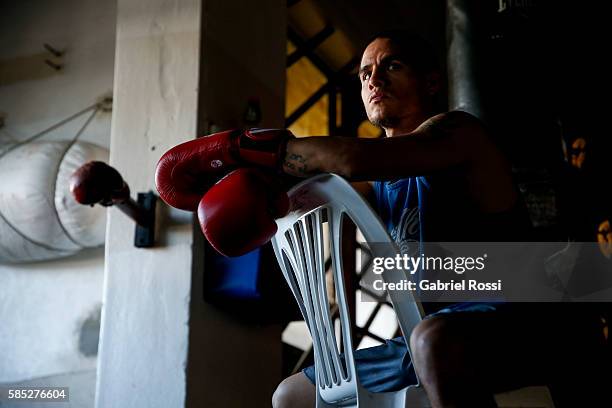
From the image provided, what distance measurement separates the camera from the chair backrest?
2.59 ft

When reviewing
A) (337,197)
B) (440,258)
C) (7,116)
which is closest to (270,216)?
(337,197)

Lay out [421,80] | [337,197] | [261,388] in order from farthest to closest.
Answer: [261,388], [421,80], [337,197]

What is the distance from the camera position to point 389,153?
3.00ft

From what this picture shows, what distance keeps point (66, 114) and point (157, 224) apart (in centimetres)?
102

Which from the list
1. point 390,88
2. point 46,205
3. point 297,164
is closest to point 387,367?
point 297,164

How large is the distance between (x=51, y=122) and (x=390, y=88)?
1860mm

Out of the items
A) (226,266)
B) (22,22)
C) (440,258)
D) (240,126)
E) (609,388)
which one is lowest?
(609,388)

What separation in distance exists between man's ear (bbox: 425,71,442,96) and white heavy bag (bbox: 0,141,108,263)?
137 centimetres

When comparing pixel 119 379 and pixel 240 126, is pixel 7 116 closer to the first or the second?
pixel 240 126

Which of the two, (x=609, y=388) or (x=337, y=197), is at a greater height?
(x=337, y=197)

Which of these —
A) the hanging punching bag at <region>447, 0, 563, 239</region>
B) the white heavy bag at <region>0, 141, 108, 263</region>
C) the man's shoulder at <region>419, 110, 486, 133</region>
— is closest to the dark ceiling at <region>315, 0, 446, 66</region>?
the hanging punching bag at <region>447, 0, 563, 239</region>

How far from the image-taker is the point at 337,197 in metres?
0.83

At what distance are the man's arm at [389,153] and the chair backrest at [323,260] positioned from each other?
6cm

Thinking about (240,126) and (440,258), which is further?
(240,126)
